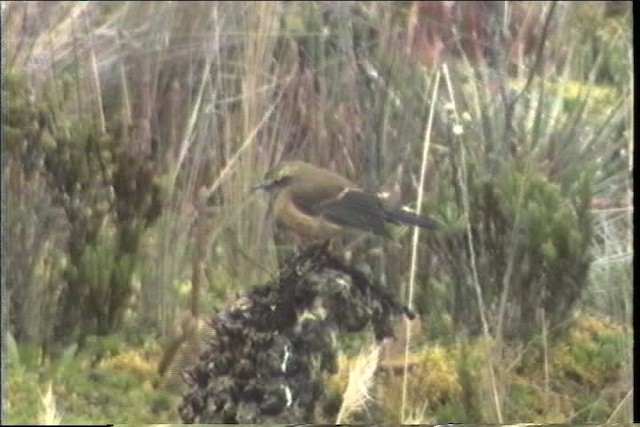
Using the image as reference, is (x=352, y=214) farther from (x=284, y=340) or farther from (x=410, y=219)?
(x=284, y=340)

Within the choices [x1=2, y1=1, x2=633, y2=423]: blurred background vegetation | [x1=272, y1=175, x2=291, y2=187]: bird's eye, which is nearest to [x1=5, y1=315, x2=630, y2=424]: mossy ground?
[x1=2, y1=1, x2=633, y2=423]: blurred background vegetation

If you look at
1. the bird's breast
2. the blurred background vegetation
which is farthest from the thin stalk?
the bird's breast

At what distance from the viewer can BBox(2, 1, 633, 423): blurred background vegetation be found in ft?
5.55

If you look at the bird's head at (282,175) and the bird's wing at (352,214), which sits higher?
the bird's head at (282,175)

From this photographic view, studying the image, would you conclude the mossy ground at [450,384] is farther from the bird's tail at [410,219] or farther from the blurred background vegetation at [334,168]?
the bird's tail at [410,219]

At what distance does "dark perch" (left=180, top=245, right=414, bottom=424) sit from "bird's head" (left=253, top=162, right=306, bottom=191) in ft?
0.43

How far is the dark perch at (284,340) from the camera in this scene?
172 cm

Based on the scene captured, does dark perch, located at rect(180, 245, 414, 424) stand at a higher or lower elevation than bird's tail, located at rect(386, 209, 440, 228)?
lower

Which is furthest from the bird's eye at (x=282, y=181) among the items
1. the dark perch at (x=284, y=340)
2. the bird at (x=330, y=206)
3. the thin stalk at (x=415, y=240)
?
the thin stalk at (x=415, y=240)

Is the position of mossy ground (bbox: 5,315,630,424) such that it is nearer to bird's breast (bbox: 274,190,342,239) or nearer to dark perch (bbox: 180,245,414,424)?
dark perch (bbox: 180,245,414,424)

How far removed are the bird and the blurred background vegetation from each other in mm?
26

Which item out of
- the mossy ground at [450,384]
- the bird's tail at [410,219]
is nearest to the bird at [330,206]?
the bird's tail at [410,219]

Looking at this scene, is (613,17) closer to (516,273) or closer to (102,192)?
(516,273)

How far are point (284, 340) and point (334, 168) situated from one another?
317 mm
